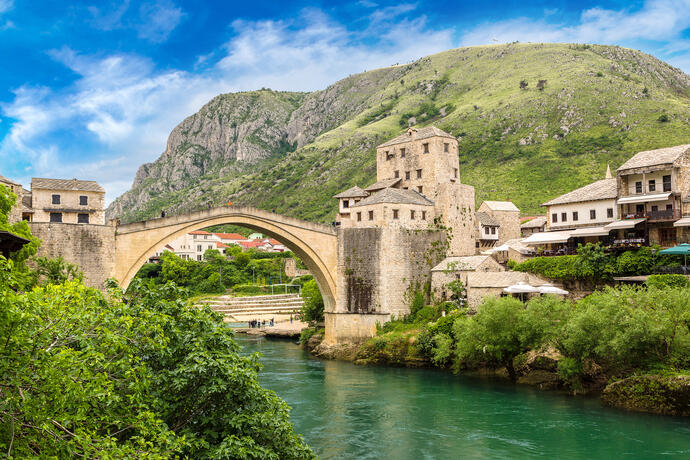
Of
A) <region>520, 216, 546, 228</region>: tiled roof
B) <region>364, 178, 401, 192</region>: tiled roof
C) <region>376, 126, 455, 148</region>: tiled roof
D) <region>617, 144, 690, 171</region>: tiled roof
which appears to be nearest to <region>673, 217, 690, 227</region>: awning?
<region>617, 144, 690, 171</region>: tiled roof

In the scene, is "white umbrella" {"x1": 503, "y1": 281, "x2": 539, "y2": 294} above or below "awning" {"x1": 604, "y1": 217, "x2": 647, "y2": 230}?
below

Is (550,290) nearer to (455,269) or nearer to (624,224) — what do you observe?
(624,224)

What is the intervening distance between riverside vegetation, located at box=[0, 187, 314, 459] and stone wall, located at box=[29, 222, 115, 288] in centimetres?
2188

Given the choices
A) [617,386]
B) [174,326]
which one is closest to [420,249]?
[617,386]

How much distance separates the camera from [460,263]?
4191cm

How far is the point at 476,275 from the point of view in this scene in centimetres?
3978

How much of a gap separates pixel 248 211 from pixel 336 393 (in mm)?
16421

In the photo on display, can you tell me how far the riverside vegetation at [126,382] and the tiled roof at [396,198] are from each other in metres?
31.4

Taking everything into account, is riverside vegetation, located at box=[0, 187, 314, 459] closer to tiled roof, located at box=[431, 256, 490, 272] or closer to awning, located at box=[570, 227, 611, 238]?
tiled roof, located at box=[431, 256, 490, 272]

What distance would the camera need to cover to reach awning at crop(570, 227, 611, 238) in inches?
1563

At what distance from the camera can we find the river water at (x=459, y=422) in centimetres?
2184

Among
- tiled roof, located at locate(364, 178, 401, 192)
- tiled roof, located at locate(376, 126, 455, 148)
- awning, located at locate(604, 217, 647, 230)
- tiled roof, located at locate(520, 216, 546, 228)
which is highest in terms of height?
tiled roof, located at locate(376, 126, 455, 148)

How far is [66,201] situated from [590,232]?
132 ft

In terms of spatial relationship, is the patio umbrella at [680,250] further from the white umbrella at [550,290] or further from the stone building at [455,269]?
the stone building at [455,269]
